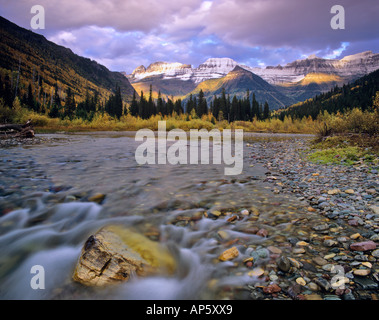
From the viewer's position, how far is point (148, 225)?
4.04 m

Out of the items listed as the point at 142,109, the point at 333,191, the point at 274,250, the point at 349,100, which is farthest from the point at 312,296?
the point at 349,100

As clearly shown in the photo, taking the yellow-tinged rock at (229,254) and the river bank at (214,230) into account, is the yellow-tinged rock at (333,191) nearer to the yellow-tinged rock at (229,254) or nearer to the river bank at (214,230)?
the river bank at (214,230)

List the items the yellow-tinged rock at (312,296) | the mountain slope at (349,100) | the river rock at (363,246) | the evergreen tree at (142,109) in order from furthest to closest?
the mountain slope at (349,100) < the evergreen tree at (142,109) < the river rock at (363,246) < the yellow-tinged rock at (312,296)

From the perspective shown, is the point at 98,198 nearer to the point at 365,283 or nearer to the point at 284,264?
the point at 284,264

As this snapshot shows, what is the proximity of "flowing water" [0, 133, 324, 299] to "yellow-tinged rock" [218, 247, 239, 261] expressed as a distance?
7 centimetres

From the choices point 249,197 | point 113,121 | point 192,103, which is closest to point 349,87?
point 192,103

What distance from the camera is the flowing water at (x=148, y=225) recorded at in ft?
8.29

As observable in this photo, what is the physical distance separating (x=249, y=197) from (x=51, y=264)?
4.36 meters

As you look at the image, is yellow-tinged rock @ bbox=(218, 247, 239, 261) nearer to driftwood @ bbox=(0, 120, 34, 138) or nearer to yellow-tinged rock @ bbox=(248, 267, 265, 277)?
yellow-tinged rock @ bbox=(248, 267, 265, 277)

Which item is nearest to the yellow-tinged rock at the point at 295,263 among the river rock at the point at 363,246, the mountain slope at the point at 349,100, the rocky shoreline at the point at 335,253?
the rocky shoreline at the point at 335,253

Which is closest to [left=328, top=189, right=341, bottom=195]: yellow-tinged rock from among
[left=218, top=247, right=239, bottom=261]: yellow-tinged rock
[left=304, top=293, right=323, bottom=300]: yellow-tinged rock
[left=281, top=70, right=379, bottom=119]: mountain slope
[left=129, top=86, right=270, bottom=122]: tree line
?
[left=218, top=247, right=239, bottom=261]: yellow-tinged rock

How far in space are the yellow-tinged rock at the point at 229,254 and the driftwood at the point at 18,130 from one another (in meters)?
26.2

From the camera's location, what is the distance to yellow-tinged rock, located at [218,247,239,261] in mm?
2979
